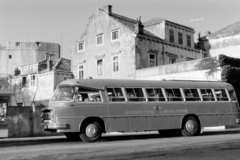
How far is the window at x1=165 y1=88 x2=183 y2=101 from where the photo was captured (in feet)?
53.8

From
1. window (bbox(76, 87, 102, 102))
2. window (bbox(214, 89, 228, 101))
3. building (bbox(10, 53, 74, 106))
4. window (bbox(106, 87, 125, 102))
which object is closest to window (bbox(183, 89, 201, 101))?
window (bbox(214, 89, 228, 101))

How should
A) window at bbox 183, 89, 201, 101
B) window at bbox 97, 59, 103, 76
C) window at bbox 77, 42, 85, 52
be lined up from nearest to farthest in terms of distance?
window at bbox 183, 89, 201, 101 < window at bbox 97, 59, 103, 76 < window at bbox 77, 42, 85, 52

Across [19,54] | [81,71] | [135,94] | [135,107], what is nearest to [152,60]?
[81,71]

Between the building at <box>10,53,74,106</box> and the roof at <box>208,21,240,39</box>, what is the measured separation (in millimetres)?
20653

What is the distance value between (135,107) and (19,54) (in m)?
59.5

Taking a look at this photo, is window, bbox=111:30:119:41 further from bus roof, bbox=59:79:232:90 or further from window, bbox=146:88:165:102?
window, bbox=146:88:165:102

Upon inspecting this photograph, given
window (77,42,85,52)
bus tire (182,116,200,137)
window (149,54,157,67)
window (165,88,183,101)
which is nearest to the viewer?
window (165,88,183,101)

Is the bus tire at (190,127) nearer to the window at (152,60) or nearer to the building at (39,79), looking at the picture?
the window at (152,60)

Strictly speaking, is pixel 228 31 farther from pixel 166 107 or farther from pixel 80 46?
pixel 166 107

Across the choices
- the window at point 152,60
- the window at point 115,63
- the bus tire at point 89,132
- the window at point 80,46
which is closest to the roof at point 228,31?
the window at point 152,60

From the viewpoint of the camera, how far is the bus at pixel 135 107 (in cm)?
1385

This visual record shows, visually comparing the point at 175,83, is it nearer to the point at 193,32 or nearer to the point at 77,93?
the point at 77,93

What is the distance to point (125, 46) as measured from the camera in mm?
32625

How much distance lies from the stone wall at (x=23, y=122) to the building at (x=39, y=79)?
91.9 ft
